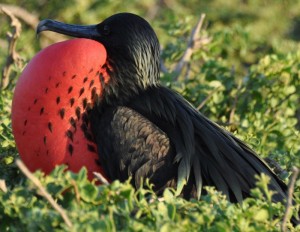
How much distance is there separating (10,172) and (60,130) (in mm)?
308

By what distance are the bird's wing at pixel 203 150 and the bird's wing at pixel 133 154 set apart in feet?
0.24

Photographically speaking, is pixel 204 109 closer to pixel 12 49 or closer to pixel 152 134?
pixel 12 49

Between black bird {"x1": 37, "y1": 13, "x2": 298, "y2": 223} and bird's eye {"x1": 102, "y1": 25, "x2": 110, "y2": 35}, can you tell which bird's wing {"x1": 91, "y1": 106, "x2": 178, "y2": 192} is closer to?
black bird {"x1": 37, "y1": 13, "x2": 298, "y2": 223}

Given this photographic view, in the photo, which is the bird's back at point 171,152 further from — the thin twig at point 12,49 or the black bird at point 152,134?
the thin twig at point 12,49

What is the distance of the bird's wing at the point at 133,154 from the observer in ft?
12.0

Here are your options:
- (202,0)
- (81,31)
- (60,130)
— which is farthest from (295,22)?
(60,130)

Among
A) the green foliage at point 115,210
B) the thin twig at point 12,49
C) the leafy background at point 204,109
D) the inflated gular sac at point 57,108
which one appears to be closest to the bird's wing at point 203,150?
the leafy background at point 204,109

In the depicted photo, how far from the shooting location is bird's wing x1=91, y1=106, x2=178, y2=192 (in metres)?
3.65

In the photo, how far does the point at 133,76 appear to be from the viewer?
156 inches

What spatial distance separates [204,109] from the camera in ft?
16.3

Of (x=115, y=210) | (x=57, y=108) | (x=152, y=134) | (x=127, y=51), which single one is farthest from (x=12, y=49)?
(x=115, y=210)

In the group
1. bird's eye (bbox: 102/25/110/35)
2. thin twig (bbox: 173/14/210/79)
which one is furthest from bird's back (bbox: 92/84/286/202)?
thin twig (bbox: 173/14/210/79)

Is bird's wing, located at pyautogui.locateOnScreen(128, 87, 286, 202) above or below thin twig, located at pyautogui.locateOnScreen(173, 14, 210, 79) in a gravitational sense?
below

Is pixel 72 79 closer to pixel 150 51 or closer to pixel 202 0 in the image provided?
pixel 150 51
